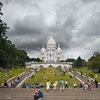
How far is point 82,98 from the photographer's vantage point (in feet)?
83.0

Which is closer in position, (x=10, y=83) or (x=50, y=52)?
(x=10, y=83)

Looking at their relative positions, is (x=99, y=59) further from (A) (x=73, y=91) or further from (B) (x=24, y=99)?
(B) (x=24, y=99)

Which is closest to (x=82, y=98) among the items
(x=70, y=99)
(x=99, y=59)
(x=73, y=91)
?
(x=70, y=99)

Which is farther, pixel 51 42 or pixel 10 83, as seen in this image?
pixel 51 42

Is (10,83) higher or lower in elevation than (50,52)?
lower

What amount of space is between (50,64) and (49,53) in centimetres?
2350

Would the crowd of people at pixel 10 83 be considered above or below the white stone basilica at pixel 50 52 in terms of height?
below

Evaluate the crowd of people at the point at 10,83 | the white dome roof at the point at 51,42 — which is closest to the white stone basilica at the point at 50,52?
the white dome roof at the point at 51,42

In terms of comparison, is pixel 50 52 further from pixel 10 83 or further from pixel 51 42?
pixel 10 83

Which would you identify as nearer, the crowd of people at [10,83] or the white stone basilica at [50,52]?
the crowd of people at [10,83]

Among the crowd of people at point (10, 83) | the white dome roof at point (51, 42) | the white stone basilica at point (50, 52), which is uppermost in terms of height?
the white dome roof at point (51, 42)

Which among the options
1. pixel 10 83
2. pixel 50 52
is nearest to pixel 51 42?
pixel 50 52

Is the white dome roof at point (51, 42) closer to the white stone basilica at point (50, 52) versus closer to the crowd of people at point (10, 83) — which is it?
the white stone basilica at point (50, 52)

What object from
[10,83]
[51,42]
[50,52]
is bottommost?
[10,83]
